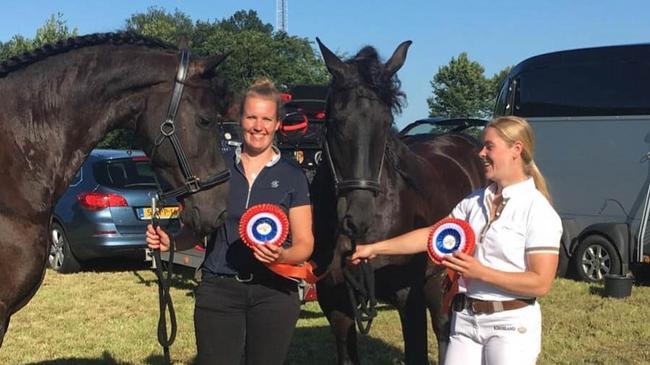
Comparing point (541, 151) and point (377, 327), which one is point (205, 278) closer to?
point (377, 327)

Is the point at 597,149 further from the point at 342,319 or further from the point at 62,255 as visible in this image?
the point at 62,255

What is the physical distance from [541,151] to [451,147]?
4753 mm

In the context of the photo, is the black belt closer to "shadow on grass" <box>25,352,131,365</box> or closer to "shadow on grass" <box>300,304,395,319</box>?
"shadow on grass" <box>25,352,131,365</box>

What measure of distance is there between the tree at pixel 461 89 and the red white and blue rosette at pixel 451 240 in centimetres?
5235

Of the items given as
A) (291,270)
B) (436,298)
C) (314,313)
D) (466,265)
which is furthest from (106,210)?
(466,265)

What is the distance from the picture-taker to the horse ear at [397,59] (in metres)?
4.18

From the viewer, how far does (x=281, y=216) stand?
299cm

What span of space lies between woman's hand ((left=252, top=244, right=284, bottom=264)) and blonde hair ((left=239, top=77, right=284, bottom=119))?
2.12ft

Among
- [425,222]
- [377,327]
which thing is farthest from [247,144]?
[377,327]

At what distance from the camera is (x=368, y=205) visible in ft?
12.1

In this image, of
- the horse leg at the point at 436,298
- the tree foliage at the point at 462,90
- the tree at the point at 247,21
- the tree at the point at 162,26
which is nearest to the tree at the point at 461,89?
the tree foliage at the point at 462,90

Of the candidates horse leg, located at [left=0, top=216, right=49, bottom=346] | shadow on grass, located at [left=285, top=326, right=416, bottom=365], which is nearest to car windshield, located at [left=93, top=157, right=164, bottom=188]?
shadow on grass, located at [left=285, top=326, right=416, bottom=365]

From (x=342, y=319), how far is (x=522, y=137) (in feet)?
6.49

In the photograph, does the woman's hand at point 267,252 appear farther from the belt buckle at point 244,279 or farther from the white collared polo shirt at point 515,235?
the white collared polo shirt at point 515,235
